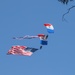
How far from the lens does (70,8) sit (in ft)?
115

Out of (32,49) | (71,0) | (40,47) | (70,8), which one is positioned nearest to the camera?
(70,8)

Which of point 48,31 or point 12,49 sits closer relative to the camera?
point 48,31

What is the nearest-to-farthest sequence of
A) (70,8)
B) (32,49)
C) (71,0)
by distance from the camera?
1. (70,8)
2. (71,0)
3. (32,49)

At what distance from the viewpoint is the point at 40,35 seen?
159ft

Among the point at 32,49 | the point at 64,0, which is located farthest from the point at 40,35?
the point at 64,0

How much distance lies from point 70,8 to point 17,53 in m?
14.3

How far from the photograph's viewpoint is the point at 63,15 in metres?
35.2

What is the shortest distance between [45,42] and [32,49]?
1.89 metres

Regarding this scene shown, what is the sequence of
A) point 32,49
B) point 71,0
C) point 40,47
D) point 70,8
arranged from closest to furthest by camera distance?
point 70,8
point 71,0
point 40,47
point 32,49

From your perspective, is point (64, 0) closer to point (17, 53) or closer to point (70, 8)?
point (70, 8)

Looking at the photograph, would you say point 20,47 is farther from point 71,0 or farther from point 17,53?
point 71,0

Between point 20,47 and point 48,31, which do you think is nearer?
point 48,31

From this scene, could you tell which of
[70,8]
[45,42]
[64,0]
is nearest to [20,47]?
[45,42]

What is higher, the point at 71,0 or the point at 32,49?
the point at 71,0
